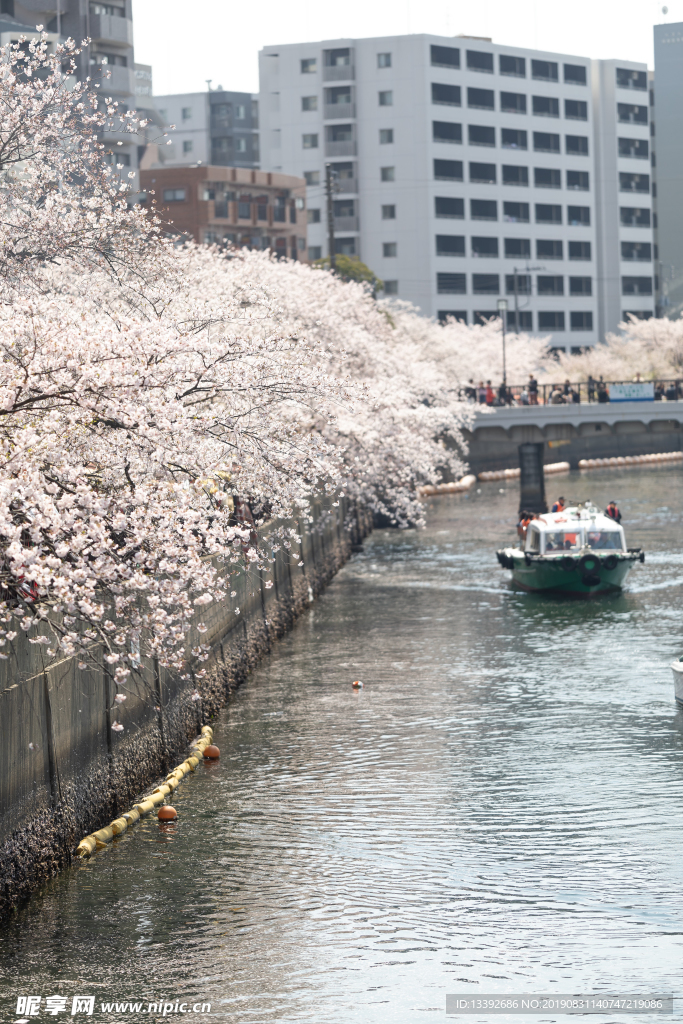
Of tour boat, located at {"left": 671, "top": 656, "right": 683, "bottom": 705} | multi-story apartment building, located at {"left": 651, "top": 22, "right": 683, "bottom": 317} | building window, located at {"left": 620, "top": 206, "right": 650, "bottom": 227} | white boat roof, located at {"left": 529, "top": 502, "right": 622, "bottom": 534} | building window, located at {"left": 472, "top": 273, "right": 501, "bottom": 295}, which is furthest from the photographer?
multi-story apartment building, located at {"left": 651, "top": 22, "right": 683, "bottom": 317}

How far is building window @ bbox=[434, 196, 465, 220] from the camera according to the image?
120 meters

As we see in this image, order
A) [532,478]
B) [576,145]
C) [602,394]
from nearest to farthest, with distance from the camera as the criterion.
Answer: [532,478] → [602,394] → [576,145]

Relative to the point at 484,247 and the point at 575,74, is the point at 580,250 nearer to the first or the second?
the point at 484,247

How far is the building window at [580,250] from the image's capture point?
127938 millimetres

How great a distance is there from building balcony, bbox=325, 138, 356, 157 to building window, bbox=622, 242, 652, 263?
1162 inches

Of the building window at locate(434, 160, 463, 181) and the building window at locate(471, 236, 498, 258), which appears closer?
the building window at locate(434, 160, 463, 181)

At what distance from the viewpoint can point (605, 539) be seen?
44.5 m

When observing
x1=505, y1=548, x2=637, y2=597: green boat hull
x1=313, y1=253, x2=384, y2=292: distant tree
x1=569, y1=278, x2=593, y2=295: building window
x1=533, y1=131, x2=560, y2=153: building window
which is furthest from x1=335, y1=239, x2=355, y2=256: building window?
x1=505, y1=548, x2=637, y2=597: green boat hull

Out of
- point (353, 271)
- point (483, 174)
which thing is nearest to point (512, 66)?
point (483, 174)

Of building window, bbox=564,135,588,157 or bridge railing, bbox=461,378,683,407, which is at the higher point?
building window, bbox=564,135,588,157

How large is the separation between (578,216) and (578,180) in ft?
11.0

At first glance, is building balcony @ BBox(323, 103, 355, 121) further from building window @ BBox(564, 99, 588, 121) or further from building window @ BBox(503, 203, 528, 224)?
building window @ BBox(564, 99, 588, 121)

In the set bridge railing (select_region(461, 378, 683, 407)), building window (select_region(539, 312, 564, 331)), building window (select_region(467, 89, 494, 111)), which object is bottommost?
bridge railing (select_region(461, 378, 683, 407))

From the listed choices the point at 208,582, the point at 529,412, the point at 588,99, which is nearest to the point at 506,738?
the point at 208,582
